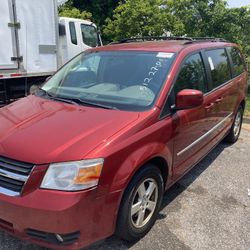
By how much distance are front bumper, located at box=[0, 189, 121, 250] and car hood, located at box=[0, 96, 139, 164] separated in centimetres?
27

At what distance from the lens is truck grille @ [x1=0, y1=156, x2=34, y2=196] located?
2.58 metres

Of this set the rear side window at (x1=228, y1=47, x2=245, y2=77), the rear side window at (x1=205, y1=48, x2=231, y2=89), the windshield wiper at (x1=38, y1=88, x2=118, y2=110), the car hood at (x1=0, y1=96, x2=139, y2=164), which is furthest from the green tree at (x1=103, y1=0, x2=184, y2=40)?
the car hood at (x1=0, y1=96, x2=139, y2=164)

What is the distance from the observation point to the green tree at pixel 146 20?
11.9 meters

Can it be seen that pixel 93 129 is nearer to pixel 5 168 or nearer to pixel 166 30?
pixel 5 168

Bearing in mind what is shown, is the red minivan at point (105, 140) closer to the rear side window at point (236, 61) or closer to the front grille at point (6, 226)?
the front grille at point (6, 226)

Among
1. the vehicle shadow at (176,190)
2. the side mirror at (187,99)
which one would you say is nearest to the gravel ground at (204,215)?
the vehicle shadow at (176,190)

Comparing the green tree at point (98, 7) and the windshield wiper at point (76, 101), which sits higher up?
the green tree at point (98, 7)

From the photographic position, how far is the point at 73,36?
417 inches

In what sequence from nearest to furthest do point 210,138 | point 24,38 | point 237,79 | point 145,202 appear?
point 145,202, point 210,138, point 237,79, point 24,38

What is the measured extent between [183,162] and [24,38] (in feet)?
18.5

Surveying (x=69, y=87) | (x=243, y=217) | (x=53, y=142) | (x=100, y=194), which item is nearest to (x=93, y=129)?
(x=53, y=142)

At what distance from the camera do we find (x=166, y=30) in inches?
483

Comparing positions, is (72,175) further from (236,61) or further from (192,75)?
(236,61)

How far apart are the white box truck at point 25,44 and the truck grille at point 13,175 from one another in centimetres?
555
